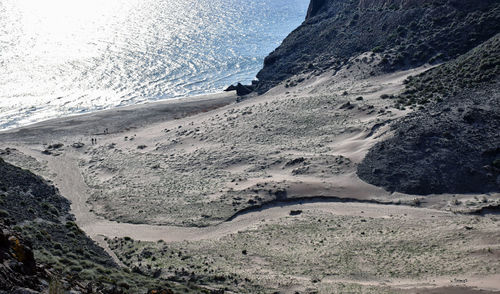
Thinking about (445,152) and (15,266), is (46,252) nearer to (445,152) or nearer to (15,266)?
(15,266)

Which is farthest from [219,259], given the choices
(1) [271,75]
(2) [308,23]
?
(2) [308,23]

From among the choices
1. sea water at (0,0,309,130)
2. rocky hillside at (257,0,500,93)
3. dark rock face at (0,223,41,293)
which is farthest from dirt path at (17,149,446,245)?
sea water at (0,0,309,130)

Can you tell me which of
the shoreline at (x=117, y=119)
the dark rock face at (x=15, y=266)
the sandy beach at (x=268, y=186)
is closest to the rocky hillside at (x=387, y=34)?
the sandy beach at (x=268, y=186)

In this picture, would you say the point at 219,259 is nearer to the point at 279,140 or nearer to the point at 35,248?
the point at 35,248

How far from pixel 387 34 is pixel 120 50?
49.9 m

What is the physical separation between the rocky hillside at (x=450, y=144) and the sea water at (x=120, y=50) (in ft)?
134

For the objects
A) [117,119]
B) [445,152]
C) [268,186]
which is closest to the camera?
[445,152]

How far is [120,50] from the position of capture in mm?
91312

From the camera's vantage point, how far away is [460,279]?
73.9ft

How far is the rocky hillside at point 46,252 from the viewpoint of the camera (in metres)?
14.8

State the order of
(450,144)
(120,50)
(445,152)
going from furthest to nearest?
(120,50)
(450,144)
(445,152)

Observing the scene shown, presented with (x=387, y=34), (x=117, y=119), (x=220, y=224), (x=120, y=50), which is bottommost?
(x=220, y=224)

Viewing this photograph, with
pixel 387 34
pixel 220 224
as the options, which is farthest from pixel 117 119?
pixel 387 34

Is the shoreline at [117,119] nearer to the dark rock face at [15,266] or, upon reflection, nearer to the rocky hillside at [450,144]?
the rocky hillside at [450,144]
